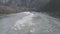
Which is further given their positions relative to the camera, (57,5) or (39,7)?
(39,7)

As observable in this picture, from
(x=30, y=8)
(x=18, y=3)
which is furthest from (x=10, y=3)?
(x=30, y=8)

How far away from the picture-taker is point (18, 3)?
127 feet

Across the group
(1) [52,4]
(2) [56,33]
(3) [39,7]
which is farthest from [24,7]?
(2) [56,33]

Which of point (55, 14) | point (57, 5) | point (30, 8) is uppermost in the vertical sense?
point (57, 5)

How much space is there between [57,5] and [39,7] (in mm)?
14346

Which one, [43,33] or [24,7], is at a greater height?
[43,33]

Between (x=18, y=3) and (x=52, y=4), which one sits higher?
(x=52, y=4)

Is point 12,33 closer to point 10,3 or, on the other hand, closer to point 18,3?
point 10,3

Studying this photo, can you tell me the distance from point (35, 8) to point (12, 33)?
97.6ft

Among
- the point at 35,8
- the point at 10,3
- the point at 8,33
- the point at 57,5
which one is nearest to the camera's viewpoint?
the point at 8,33

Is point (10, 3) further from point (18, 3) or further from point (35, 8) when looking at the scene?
point (35, 8)

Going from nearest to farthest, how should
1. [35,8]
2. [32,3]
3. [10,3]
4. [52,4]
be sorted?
[52,4] → [10,3] → [35,8] → [32,3]

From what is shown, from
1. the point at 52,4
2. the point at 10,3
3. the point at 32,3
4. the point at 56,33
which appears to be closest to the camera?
the point at 56,33

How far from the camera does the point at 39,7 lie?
36.2 metres
